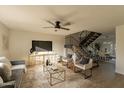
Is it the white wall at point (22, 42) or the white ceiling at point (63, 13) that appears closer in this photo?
the white ceiling at point (63, 13)

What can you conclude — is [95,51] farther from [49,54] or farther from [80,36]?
[49,54]

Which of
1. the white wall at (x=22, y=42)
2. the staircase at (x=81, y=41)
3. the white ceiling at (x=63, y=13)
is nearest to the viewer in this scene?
the white ceiling at (x=63, y=13)

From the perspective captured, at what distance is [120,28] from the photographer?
466 centimetres

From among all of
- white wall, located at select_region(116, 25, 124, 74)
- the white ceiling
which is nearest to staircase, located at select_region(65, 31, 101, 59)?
white wall, located at select_region(116, 25, 124, 74)

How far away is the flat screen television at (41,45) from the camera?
6660 millimetres

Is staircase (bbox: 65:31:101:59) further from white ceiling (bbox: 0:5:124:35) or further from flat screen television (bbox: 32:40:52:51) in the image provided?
white ceiling (bbox: 0:5:124:35)

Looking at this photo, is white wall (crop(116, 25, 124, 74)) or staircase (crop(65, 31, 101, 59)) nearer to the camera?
white wall (crop(116, 25, 124, 74))

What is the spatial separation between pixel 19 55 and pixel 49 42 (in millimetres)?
2151

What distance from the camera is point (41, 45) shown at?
6.90 m

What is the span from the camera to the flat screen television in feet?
21.9

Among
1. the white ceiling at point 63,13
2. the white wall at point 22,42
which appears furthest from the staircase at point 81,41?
the white ceiling at point 63,13

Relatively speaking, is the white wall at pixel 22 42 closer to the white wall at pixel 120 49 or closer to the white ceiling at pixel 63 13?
the white ceiling at pixel 63 13

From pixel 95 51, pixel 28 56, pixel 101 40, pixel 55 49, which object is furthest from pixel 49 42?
pixel 101 40

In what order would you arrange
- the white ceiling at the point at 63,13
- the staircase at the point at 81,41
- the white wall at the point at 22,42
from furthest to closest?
the staircase at the point at 81,41 < the white wall at the point at 22,42 < the white ceiling at the point at 63,13
